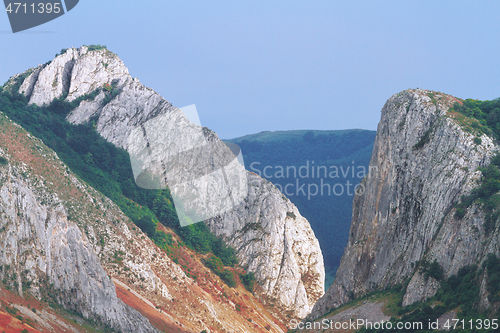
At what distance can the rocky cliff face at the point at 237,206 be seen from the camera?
90125mm

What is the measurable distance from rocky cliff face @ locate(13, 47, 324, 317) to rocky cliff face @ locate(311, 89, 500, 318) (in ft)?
106

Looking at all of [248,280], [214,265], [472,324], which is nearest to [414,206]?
[472,324]

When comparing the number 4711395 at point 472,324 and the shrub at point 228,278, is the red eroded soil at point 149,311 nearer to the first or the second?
the shrub at point 228,278

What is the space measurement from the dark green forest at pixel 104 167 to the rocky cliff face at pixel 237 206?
2170 mm

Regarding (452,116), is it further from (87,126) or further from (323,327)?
(87,126)

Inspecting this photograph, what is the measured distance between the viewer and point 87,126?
92562 millimetres

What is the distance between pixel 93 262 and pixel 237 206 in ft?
147

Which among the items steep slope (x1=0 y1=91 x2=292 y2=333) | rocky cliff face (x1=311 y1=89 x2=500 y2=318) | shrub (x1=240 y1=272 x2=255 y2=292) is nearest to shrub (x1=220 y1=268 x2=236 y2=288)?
steep slope (x1=0 y1=91 x2=292 y2=333)

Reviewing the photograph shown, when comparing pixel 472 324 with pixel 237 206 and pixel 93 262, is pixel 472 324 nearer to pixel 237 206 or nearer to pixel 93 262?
pixel 93 262

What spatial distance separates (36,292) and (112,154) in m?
47.5

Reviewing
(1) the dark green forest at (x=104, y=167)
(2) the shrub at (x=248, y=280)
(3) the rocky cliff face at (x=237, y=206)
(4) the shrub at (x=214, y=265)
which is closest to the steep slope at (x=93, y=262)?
(2) the shrub at (x=248, y=280)

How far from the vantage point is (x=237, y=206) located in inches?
3787

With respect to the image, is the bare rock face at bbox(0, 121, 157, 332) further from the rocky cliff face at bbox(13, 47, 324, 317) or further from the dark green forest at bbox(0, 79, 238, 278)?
the rocky cliff face at bbox(13, 47, 324, 317)

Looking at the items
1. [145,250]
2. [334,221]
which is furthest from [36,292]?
[334,221]
